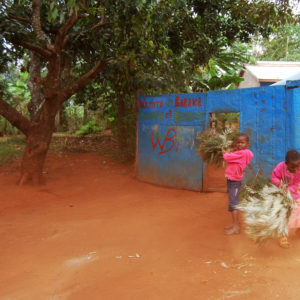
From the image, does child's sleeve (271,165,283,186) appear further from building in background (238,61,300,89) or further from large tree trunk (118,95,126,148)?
building in background (238,61,300,89)

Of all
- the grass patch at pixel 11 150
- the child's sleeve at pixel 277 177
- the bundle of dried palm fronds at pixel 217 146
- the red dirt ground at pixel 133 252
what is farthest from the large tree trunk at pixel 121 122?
the child's sleeve at pixel 277 177

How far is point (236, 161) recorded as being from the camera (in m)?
4.00

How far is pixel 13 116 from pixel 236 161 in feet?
15.9

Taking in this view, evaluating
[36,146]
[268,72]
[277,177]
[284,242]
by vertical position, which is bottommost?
[284,242]

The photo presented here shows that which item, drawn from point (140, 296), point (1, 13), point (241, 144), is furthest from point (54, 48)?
point (140, 296)

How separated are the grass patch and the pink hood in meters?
7.09

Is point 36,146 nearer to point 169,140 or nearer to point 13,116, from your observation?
point 13,116

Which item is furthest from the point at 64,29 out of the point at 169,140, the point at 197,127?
the point at 197,127

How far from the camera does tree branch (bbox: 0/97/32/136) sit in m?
6.57

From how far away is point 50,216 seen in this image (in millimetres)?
5227

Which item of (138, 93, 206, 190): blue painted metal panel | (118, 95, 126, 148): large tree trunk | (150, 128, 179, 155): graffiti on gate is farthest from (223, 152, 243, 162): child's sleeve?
(118, 95, 126, 148): large tree trunk

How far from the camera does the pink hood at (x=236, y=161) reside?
398cm

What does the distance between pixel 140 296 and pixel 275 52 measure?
32387 mm

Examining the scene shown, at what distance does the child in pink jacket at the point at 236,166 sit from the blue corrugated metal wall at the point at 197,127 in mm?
1538
